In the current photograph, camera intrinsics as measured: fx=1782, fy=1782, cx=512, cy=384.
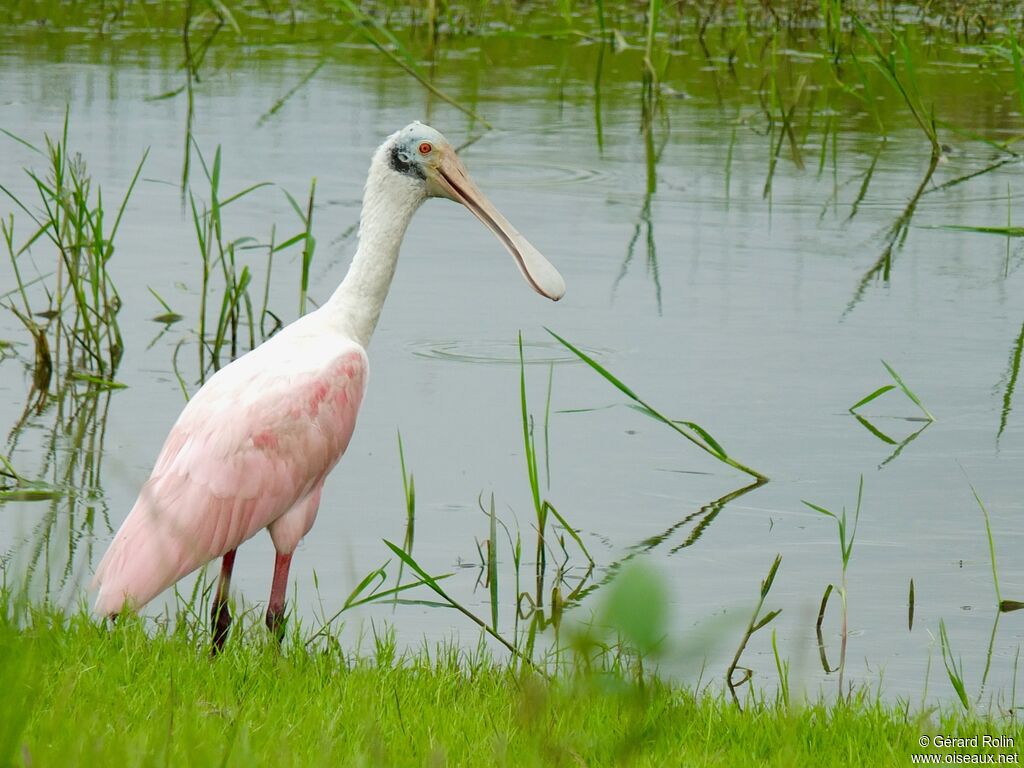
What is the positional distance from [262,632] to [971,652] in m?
1.92

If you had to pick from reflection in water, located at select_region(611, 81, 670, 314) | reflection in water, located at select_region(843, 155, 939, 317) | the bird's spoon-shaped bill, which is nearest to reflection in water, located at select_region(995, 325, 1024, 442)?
reflection in water, located at select_region(843, 155, 939, 317)

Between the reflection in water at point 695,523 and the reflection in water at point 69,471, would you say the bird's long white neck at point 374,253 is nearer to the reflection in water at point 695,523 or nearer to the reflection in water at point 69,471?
the reflection in water at point 69,471

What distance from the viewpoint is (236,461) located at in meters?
4.80

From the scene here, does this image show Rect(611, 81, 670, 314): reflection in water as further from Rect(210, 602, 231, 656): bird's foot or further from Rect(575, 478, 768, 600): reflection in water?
Rect(210, 602, 231, 656): bird's foot

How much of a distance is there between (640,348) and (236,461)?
3.03 m

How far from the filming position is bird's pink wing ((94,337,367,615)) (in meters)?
4.51

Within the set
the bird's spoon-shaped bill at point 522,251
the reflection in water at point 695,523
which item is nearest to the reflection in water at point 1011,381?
the reflection in water at point 695,523

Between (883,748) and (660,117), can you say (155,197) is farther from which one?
(883,748)

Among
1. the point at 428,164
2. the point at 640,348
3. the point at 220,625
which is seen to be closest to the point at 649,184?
the point at 640,348

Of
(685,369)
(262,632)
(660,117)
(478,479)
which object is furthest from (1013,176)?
(262,632)

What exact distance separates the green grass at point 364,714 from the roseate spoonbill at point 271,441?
7.4 inches

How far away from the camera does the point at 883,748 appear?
3.79 metres

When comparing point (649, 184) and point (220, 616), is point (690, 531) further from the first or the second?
point (649, 184)

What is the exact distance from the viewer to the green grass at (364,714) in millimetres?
3283
